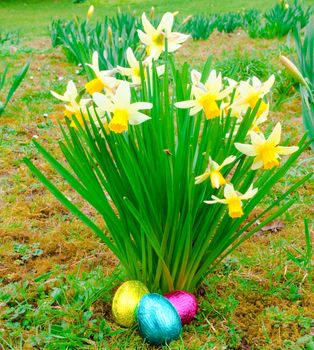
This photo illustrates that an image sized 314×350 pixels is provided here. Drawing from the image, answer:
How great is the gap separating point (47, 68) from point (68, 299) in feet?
12.5

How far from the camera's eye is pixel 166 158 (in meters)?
1.40

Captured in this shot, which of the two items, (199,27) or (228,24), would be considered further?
(228,24)

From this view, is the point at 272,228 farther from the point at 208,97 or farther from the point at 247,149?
the point at 208,97

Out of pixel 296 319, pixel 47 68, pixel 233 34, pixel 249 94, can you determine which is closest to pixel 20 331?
pixel 296 319

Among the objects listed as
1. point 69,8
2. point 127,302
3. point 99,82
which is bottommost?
point 69,8

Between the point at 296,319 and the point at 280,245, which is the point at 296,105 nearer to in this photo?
the point at 280,245

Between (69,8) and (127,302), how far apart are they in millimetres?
14375

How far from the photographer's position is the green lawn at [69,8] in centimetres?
1085

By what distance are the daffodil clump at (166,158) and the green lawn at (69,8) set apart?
7.60 m

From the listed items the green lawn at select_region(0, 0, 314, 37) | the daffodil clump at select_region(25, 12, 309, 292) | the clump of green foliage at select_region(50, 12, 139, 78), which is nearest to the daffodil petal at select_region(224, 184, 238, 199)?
the daffodil clump at select_region(25, 12, 309, 292)

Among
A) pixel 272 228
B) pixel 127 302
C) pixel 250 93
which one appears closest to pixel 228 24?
pixel 272 228

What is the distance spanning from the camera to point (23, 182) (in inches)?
107

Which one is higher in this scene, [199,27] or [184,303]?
[184,303]

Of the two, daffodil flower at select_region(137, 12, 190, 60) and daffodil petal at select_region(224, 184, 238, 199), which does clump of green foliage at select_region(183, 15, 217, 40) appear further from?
daffodil petal at select_region(224, 184, 238, 199)
